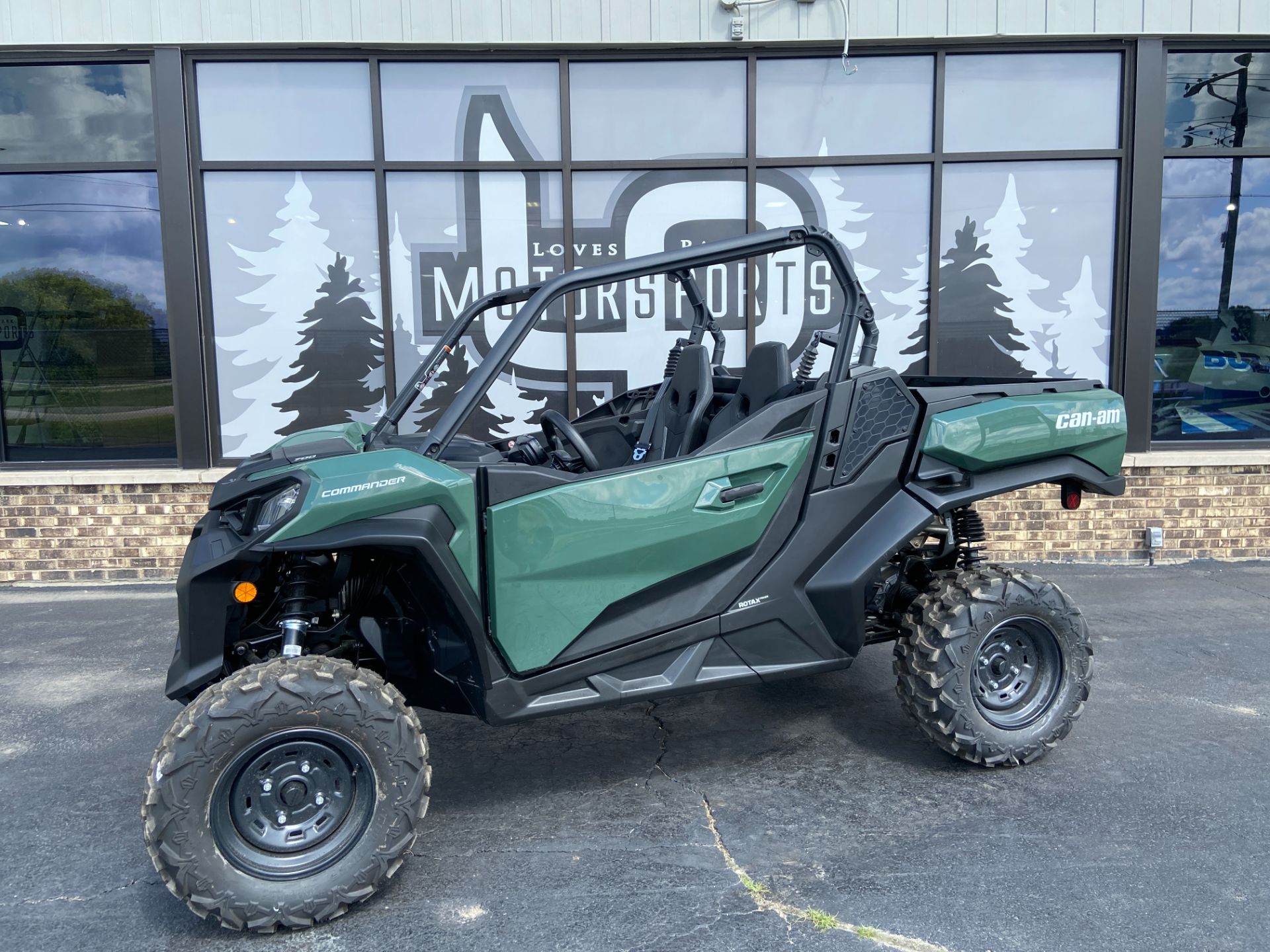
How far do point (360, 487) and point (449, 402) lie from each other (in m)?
4.58

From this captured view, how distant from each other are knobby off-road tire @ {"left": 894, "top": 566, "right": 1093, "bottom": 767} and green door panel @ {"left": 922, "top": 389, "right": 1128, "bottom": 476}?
20.4 inches

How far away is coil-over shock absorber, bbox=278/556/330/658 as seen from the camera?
2992 millimetres

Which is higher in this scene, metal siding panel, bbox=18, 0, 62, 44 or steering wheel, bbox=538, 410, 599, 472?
metal siding panel, bbox=18, 0, 62, 44

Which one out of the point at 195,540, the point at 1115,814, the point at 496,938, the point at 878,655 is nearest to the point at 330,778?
the point at 496,938

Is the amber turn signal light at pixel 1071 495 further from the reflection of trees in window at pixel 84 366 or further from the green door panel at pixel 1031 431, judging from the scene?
the reflection of trees in window at pixel 84 366

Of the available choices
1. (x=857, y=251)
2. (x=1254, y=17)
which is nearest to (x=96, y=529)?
(x=857, y=251)

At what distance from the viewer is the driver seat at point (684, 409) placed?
3945 millimetres

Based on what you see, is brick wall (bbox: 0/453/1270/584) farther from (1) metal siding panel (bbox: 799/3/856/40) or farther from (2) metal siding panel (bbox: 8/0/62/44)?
(1) metal siding panel (bbox: 799/3/856/40)

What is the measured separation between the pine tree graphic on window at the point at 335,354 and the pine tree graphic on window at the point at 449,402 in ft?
1.36

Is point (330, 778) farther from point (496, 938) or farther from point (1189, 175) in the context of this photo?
point (1189, 175)

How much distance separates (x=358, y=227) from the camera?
7.16 m

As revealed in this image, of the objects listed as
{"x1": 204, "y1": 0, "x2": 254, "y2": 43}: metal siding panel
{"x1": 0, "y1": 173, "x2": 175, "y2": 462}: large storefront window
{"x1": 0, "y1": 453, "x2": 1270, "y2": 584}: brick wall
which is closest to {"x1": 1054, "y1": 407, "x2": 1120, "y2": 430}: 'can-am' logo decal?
{"x1": 0, "y1": 453, "x2": 1270, "y2": 584}: brick wall

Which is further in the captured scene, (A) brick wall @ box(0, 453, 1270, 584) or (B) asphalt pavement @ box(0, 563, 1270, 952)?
(A) brick wall @ box(0, 453, 1270, 584)

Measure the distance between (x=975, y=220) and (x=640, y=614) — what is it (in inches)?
215
